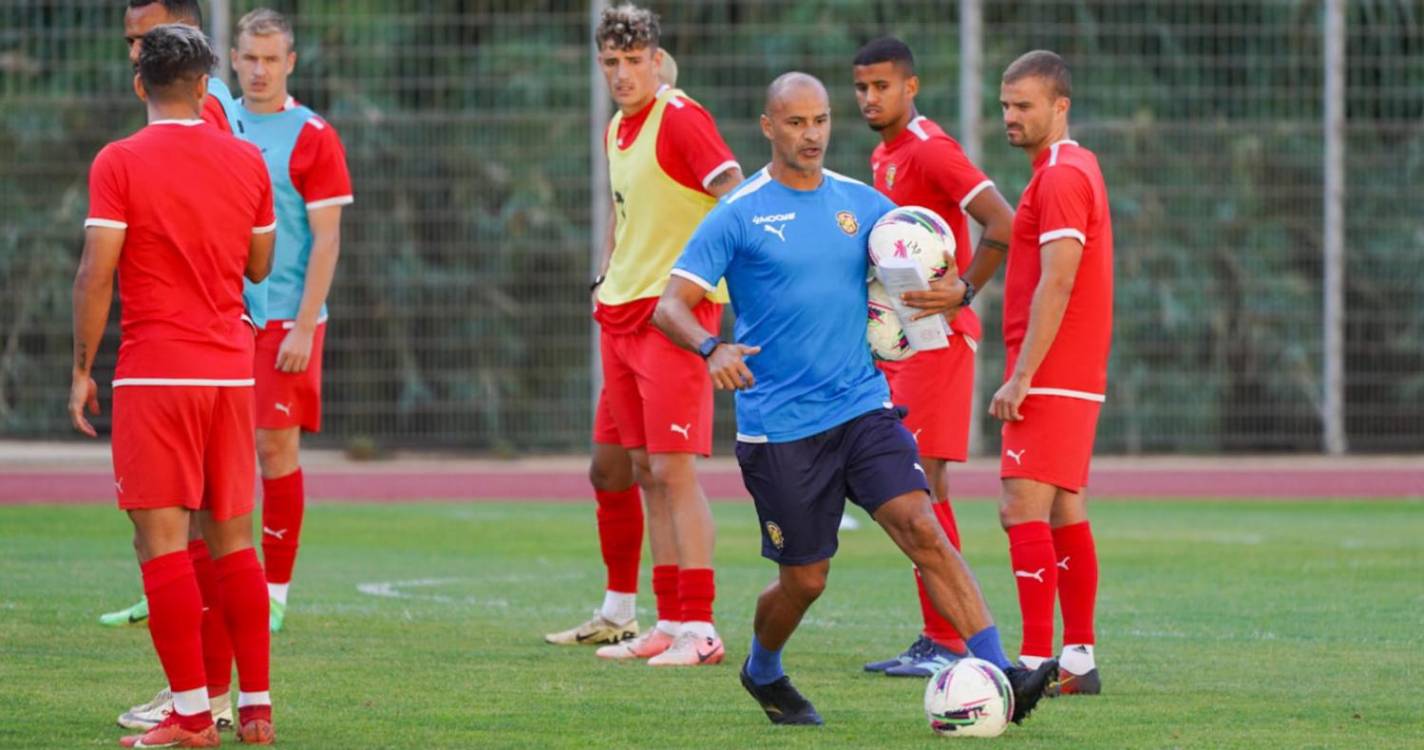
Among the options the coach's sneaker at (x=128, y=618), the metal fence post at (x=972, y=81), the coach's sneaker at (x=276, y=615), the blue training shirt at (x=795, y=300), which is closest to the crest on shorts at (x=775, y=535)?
the blue training shirt at (x=795, y=300)

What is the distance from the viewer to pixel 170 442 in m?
6.30

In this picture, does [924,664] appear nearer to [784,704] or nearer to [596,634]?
[784,704]

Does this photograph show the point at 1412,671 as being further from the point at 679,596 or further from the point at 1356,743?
the point at 679,596

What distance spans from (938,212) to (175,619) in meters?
3.55

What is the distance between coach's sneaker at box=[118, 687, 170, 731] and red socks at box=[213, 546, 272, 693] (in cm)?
33

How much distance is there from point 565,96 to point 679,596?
969cm

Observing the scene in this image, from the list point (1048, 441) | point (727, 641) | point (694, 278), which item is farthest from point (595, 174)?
point (694, 278)

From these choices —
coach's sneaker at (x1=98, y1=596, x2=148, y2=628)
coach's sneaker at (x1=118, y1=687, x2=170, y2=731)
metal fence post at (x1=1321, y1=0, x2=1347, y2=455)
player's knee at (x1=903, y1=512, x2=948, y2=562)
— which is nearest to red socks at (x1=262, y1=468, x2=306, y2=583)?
coach's sneaker at (x1=98, y1=596, x2=148, y2=628)

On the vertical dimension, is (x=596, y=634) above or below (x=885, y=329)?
below

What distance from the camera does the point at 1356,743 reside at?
6.52m

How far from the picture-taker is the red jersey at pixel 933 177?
27.6 feet

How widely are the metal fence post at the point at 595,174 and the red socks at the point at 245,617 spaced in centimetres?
1105

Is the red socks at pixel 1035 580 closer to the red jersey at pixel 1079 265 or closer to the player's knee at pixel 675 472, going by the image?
the red jersey at pixel 1079 265

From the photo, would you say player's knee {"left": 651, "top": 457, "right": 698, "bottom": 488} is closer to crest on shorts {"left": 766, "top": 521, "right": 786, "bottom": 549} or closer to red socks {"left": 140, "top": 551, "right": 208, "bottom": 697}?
crest on shorts {"left": 766, "top": 521, "right": 786, "bottom": 549}
